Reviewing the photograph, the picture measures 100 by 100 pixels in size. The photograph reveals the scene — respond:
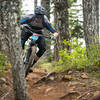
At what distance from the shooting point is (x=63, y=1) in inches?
313

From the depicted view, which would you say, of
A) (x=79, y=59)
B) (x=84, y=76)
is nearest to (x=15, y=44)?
(x=84, y=76)

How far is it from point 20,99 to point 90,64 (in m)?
3.26

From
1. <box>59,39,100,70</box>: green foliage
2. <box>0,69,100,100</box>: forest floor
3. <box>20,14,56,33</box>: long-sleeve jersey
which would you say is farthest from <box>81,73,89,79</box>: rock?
<box>20,14,56,33</box>: long-sleeve jersey

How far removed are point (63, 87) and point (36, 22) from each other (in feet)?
8.00

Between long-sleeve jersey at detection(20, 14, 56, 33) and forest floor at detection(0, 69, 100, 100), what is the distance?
194cm

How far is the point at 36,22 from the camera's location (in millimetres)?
5535

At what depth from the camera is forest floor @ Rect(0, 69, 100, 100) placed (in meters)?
4.31

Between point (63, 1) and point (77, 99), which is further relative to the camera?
point (63, 1)

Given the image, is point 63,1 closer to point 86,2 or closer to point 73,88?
point 86,2

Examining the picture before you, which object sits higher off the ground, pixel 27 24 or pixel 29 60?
pixel 27 24

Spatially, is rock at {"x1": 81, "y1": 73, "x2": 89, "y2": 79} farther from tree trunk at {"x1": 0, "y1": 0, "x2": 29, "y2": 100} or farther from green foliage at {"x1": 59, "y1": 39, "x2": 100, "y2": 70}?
tree trunk at {"x1": 0, "y1": 0, "x2": 29, "y2": 100}

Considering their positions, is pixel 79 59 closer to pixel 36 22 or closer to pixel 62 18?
pixel 36 22

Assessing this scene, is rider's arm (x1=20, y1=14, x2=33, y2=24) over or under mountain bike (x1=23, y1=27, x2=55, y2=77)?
over

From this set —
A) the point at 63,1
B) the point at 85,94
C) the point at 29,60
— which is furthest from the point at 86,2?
the point at 85,94
